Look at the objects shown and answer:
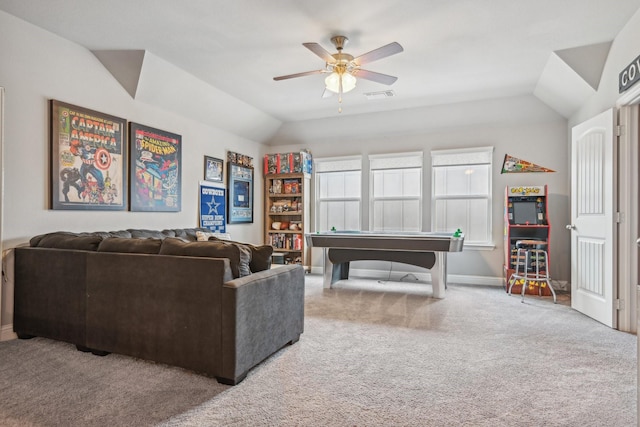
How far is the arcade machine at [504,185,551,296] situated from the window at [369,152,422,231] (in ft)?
4.62

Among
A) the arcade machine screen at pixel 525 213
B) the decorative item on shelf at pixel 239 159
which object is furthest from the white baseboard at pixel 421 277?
the decorative item on shelf at pixel 239 159

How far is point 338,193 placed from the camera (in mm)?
6742

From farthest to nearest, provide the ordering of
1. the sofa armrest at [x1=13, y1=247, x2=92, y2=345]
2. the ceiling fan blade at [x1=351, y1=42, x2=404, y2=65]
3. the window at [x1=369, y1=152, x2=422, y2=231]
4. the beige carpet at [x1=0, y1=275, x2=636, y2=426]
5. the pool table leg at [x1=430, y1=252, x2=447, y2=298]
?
the window at [x1=369, y1=152, x2=422, y2=231] → the pool table leg at [x1=430, y1=252, x2=447, y2=298] → the ceiling fan blade at [x1=351, y1=42, x2=404, y2=65] → the sofa armrest at [x1=13, y1=247, x2=92, y2=345] → the beige carpet at [x1=0, y1=275, x2=636, y2=426]

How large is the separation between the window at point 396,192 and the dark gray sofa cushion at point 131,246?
4375 mm

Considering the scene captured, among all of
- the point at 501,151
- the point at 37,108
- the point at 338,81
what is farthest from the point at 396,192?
the point at 37,108

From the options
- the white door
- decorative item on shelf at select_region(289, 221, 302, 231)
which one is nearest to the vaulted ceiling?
the white door

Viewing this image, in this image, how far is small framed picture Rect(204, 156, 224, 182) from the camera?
214 inches

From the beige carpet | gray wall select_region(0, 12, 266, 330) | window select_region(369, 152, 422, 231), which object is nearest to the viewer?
the beige carpet

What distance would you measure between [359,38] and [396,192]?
3.20m

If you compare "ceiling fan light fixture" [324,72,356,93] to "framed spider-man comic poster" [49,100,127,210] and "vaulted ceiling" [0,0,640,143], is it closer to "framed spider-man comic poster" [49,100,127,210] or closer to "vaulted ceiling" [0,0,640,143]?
"vaulted ceiling" [0,0,640,143]

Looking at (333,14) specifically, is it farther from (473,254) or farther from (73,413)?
(473,254)

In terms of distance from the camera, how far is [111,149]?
13.1 feet

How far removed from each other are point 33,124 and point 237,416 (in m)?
3.14

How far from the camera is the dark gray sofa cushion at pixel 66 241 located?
2.85 m
